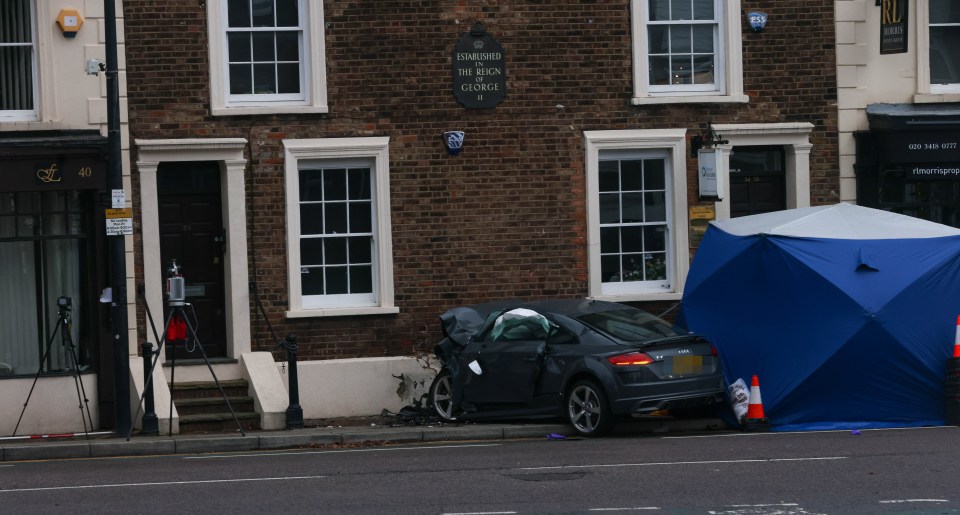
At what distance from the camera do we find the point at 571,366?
15070 millimetres

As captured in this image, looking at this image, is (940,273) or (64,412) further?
(64,412)

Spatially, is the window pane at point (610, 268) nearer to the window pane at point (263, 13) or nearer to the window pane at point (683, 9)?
the window pane at point (683, 9)

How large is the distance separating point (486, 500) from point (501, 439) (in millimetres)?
5070

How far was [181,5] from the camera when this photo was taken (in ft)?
57.8

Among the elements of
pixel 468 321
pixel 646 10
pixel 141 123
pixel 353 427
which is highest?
pixel 646 10

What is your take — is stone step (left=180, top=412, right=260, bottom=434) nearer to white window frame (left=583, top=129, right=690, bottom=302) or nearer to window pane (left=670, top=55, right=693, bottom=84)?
white window frame (left=583, top=129, right=690, bottom=302)

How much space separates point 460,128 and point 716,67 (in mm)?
3447

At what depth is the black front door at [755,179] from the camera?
18.9 meters

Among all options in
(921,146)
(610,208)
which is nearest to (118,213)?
(610,208)

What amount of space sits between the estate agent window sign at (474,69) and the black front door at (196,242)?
323cm

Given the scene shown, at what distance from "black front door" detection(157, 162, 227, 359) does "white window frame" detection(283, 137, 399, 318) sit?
92cm

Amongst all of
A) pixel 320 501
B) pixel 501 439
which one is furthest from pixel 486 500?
pixel 501 439

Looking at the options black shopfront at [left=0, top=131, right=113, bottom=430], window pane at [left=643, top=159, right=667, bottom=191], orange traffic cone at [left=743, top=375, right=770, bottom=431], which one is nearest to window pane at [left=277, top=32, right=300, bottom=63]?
black shopfront at [left=0, top=131, right=113, bottom=430]

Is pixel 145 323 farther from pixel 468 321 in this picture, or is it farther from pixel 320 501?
pixel 320 501
